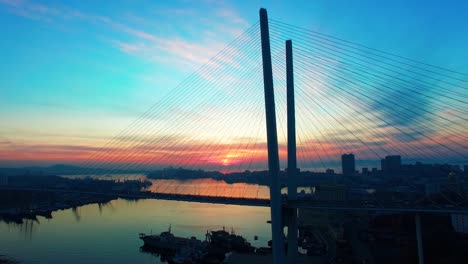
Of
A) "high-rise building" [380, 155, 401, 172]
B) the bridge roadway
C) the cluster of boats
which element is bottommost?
the cluster of boats

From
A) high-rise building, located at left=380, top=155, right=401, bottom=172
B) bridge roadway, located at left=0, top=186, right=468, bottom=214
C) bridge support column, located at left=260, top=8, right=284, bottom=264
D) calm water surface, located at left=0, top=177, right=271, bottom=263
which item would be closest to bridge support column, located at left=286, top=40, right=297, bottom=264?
bridge roadway, located at left=0, top=186, right=468, bottom=214

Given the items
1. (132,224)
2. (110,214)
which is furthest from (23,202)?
(132,224)

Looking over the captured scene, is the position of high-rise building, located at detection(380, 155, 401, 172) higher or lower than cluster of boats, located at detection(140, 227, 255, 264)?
higher

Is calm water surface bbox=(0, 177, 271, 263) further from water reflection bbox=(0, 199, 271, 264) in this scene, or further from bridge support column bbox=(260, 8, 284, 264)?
bridge support column bbox=(260, 8, 284, 264)

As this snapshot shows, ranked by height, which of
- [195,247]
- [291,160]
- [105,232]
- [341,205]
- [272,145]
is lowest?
[195,247]

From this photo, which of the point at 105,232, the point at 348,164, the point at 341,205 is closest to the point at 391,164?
the point at 348,164

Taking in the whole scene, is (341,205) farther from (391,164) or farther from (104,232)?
(391,164)
